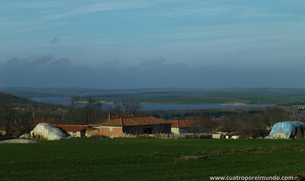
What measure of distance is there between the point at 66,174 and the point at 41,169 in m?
2.90

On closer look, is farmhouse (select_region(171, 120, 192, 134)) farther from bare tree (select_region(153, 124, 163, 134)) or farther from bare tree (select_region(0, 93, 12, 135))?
bare tree (select_region(0, 93, 12, 135))

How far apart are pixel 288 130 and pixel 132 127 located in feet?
88.9

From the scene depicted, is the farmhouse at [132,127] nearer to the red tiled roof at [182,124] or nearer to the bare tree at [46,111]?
the red tiled roof at [182,124]

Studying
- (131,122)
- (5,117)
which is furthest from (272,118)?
(5,117)

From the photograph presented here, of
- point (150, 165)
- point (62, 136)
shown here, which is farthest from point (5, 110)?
point (150, 165)

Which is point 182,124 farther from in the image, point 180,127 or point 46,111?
point 46,111

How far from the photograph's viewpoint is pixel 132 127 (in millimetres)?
71312

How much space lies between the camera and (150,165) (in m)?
25.7

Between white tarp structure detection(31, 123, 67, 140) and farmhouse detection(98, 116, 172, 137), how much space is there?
27.8ft

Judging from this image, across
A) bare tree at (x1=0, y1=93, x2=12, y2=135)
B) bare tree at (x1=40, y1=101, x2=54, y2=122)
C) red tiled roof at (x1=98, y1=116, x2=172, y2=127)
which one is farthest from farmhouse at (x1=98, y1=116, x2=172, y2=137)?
bare tree at (x1=40, y1=101, x2=54, y2=122)

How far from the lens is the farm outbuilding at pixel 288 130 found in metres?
58.6

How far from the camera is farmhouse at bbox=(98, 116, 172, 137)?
7056cm

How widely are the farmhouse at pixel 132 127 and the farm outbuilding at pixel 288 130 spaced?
22.3 meters

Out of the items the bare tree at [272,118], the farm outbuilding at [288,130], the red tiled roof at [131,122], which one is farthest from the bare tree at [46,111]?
the farm outbuilding at [288,130]
